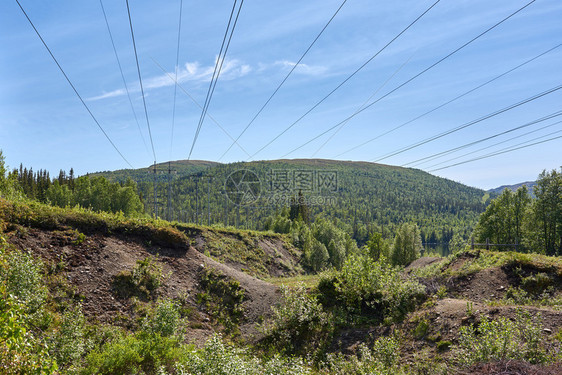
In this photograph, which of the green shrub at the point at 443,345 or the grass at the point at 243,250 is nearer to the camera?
the green shrub at the point at 443,345

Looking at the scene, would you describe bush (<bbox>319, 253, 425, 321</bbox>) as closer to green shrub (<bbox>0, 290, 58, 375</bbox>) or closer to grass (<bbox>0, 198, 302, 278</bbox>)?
grass (<bbox>0, 198, 302, 278</bbox>)

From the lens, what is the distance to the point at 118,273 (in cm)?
1521

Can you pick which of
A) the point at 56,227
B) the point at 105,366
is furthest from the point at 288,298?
the point at 56,227

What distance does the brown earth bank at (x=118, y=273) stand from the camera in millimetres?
13414

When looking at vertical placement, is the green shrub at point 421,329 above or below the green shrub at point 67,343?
below

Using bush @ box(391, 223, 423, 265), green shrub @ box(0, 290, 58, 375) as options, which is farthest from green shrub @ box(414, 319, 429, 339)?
bush @ box(391, 223, 423, 265)

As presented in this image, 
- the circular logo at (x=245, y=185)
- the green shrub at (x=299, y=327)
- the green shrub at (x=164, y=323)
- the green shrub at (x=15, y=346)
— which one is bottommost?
the green shrub at (x=299, y=327)

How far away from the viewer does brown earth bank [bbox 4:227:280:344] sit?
13.4m

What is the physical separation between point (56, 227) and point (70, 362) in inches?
356

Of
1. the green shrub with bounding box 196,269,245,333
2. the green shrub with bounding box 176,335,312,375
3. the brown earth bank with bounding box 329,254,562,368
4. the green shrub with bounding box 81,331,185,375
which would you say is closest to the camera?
the green shrub with bounding box 176,335,312,375

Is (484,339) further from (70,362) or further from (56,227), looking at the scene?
(56,227)

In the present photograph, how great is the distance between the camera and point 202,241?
3456cm

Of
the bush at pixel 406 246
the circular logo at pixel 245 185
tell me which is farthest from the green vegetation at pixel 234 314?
the bush at pixel 406 246

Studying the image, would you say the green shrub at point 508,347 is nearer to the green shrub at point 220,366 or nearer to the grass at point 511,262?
the green shrub at point 220,366
